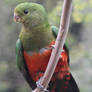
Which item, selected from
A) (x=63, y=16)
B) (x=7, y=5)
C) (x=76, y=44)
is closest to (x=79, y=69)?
(x=76, y=44)

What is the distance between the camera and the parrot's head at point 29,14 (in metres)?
2.96

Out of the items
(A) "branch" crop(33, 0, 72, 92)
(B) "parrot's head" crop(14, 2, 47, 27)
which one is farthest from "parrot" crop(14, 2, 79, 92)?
(A) "branch" crop(33, 0, 72, 92)

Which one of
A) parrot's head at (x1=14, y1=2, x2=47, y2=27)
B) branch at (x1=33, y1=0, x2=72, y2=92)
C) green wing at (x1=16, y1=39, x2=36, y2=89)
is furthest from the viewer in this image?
green wing at (x1=16, y1=39, x2=36, y2=89)

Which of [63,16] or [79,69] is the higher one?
[63,16]

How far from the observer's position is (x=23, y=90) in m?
7.61

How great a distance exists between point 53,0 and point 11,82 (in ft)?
10.3

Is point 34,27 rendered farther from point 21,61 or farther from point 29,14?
point 21,61

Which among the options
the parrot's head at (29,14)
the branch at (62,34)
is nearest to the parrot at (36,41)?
the parrot's head at (29,14)

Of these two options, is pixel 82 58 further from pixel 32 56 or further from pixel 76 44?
pixel 32 56

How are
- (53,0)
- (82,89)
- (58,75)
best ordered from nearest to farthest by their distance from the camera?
(58,75)
(82,89)
(53,0)

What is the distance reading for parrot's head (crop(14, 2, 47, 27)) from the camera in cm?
296

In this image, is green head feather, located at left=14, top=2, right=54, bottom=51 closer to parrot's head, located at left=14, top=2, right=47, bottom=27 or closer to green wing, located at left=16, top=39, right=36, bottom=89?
parrot's head, located at left=14, top=2, right=47, bottom=27

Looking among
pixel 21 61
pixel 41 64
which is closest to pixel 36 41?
pixel 41 64

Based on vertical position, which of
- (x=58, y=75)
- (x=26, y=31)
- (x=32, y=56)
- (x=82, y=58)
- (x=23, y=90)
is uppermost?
(x=26, y=31)
